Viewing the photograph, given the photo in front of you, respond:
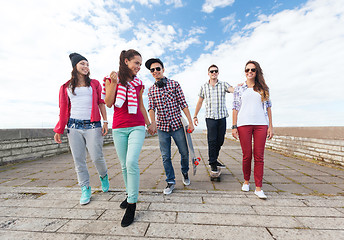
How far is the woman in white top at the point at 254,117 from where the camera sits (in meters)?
2.49

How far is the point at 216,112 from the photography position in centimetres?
327

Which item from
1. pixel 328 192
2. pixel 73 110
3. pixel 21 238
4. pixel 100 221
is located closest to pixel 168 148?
pixel 100 221

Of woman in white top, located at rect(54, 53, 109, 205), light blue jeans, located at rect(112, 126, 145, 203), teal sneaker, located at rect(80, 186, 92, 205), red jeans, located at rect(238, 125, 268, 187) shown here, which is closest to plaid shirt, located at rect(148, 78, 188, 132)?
light blue jeans, located at rect(112, 126, 145, 203)

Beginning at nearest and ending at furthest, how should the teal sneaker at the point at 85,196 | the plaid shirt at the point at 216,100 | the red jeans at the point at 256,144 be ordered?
the teal sneaker at the point at 85,196
the red jeans at the point at 256,144
the plaid shirt at the point at 216,100

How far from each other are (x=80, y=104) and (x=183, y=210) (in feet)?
6.43

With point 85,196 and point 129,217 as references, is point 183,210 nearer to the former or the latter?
point 129,217

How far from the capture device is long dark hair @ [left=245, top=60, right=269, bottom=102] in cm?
258

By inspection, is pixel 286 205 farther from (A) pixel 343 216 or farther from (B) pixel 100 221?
(B) pixel 100 221

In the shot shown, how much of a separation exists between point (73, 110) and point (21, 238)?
1.47 m

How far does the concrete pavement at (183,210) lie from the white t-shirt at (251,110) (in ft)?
3.52

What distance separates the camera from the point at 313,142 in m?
4.94

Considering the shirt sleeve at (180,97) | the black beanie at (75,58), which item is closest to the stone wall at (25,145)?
the black beanie at (75,58)

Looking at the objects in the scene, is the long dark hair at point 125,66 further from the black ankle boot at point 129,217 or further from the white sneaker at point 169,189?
the white sneaker at point 169,189

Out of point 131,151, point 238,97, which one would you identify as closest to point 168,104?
point 131,151
